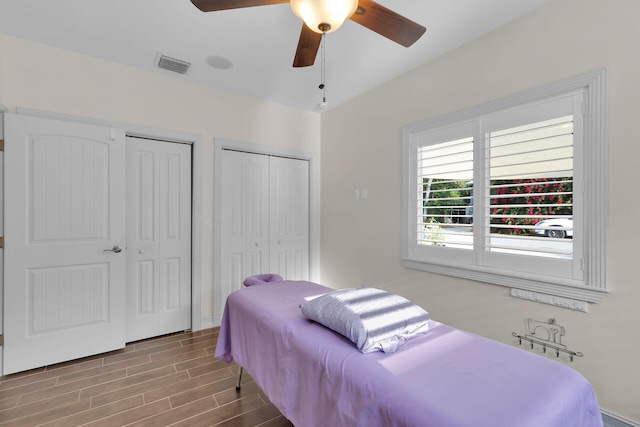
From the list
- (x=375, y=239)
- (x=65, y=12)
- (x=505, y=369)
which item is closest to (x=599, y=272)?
(x=505, y=369)

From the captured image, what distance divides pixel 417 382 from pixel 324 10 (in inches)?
60.7

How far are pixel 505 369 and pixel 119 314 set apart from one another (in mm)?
3100

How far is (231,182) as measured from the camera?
11.7ft

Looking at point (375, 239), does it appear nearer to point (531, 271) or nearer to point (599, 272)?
point (531, 271)

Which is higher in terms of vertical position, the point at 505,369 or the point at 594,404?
the point at 505,369

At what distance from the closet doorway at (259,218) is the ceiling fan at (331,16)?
2.07 meters

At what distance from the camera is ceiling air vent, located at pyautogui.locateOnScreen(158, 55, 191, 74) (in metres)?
2.81

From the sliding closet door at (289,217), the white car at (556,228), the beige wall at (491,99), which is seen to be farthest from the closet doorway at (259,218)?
the white car at (556,228)

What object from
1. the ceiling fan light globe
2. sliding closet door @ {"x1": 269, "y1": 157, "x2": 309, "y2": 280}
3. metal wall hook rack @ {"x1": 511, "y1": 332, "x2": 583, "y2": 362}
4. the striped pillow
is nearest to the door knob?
sliding closet door @ {"x1": 269, "y1": 157, "x2": 309, "y2": 280}

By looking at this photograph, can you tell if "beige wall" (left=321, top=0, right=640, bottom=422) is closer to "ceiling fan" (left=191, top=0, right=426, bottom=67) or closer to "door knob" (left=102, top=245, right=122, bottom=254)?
"ceiling fan" (left=191, top=0, right=426, bottom=67)

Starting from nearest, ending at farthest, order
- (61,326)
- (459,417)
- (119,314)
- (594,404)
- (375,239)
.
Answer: (459,417) < (594,404) < (61,326) < (119,314) < (375,239)

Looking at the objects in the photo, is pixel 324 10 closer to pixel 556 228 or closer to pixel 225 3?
pixel 225 3

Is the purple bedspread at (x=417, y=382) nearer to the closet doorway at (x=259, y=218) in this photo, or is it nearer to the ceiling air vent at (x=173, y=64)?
the closet doorway at (x=259, y=218)

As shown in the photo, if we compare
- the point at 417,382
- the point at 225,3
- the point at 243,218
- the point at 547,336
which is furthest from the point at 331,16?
the point at 243,218
